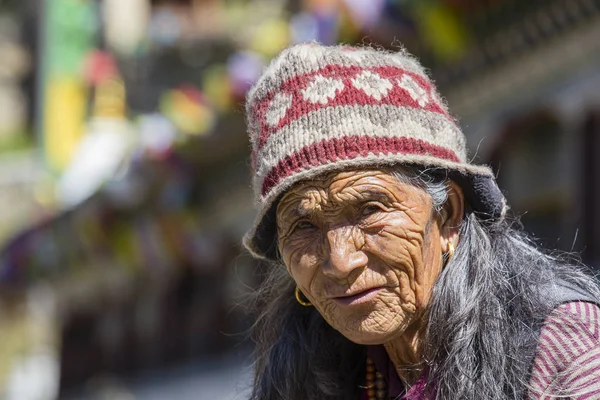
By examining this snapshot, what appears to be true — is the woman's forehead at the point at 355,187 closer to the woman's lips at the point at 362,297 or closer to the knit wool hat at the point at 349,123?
the knit wool hat at the point at 349,123

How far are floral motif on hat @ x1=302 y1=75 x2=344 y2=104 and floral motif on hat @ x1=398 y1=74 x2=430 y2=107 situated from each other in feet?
0.41

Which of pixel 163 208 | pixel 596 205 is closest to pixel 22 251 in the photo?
pixel 163 208

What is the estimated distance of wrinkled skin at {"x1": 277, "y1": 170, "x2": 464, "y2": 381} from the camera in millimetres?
2156

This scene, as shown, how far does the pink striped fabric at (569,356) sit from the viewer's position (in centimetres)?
200

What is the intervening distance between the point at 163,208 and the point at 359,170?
8.57 m

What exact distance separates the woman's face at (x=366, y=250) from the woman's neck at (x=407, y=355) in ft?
0.20

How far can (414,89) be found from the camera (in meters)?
2.20

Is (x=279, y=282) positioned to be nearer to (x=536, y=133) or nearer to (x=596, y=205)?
(x=596, y=205)

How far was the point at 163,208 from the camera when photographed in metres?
10.6

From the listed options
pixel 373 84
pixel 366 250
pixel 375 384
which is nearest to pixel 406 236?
pixel 366 250

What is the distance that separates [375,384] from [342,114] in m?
0.63

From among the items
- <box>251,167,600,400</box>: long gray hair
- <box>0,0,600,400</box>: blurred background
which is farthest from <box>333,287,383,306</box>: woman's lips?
<box>0,0,600,400</box>: blurred background

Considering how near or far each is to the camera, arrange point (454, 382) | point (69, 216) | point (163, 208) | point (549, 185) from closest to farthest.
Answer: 1. point (454, 382)
2. point (549, 185)
3. point (163, 208)
4. point (69, 216)

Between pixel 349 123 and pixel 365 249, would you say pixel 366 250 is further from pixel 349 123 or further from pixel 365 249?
pixel 349 123
